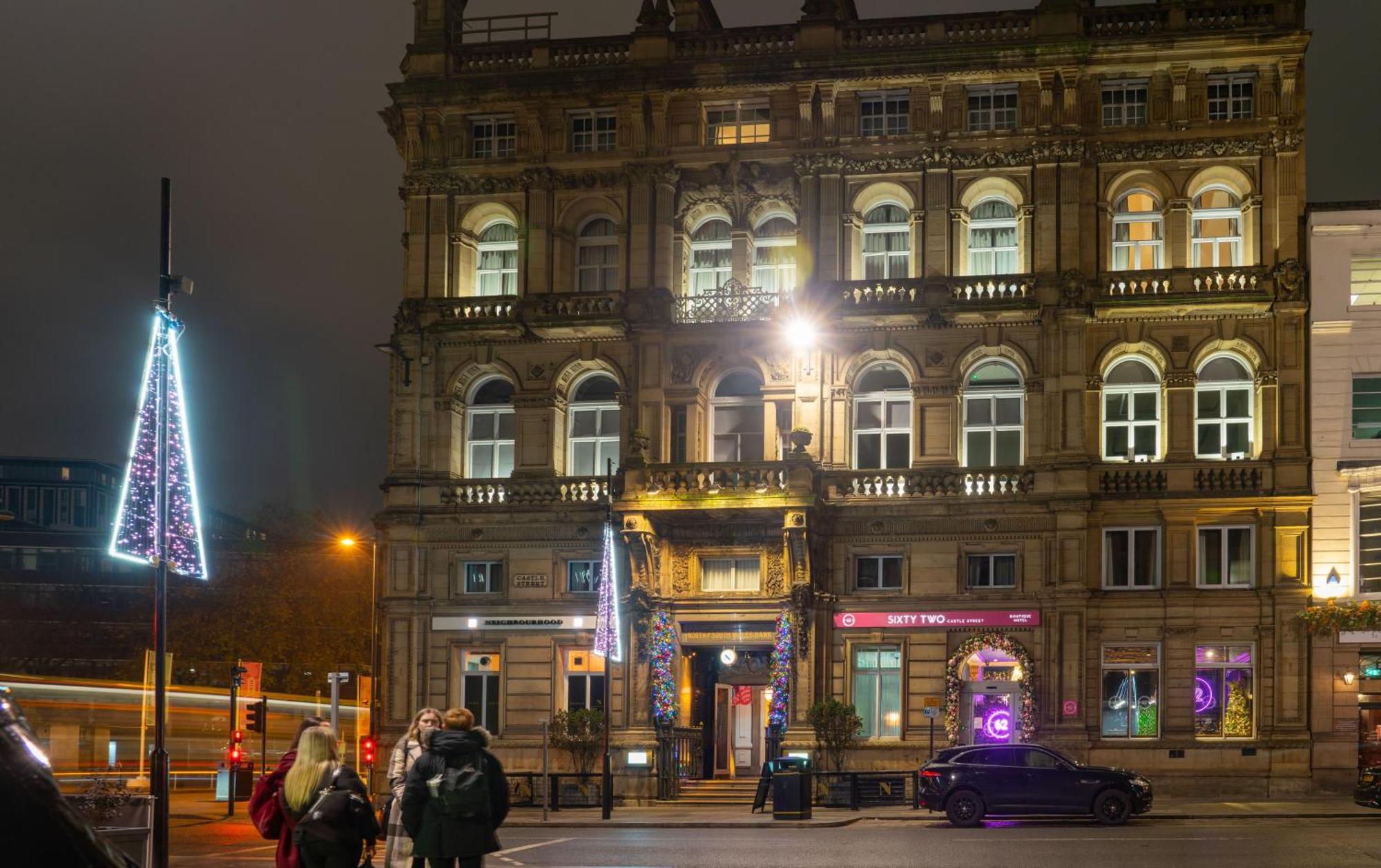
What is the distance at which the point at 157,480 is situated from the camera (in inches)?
734

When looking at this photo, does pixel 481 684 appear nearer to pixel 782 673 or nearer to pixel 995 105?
pixel 782 673

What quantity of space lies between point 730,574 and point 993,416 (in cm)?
735

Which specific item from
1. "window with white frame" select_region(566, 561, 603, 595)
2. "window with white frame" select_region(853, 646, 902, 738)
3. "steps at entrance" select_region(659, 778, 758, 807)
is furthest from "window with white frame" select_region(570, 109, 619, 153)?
"steps at entrance" select_region(659, 778, 758, 807)

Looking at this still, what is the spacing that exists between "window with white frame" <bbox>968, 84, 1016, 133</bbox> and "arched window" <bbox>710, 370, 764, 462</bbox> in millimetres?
8261

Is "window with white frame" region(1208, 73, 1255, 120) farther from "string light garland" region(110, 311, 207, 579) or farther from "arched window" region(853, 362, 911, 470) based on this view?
"string light garland" region(110, 311, 207, 579)

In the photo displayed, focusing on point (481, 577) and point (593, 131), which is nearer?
point (481, 577)

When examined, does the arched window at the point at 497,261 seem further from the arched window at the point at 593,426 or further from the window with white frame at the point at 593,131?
the arched window at the point at 593,426

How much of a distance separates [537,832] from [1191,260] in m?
21.6

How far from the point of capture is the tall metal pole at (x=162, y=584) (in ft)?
55.7

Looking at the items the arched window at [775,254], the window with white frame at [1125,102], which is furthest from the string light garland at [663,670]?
the window with white frame at [1125,102]

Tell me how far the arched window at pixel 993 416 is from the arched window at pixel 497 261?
1201 cm

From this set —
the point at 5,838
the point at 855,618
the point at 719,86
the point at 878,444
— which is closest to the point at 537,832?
the point at 855,618

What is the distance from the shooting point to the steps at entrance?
1656 inches

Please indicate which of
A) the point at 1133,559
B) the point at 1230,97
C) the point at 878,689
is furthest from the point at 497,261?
the point at 1230,97
